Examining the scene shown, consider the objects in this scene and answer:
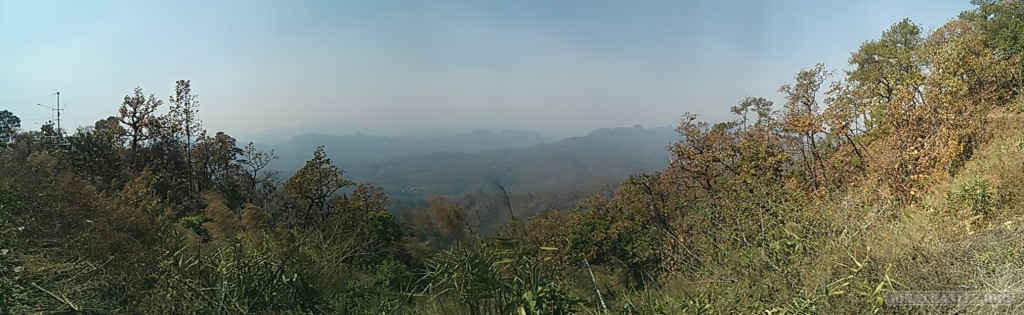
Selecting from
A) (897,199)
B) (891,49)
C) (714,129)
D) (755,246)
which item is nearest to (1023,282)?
(755,246)

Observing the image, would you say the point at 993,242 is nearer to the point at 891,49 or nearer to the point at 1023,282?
the point at 1023,282

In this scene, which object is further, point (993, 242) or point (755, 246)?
point (755, 246)

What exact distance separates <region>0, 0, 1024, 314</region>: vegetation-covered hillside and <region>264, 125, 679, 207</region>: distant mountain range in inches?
33.1

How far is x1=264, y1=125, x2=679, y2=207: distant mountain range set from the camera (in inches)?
648

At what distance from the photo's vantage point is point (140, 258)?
4.44m

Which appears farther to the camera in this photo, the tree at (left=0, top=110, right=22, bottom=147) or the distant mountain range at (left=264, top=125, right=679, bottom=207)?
the tree at (left=0, top=110, right=22, bottom=147)

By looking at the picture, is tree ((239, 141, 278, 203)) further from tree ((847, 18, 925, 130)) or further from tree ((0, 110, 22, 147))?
tree ((847, 18, 925, 130))

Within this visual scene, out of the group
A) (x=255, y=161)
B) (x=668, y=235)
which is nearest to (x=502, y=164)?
(x=255, y=161)

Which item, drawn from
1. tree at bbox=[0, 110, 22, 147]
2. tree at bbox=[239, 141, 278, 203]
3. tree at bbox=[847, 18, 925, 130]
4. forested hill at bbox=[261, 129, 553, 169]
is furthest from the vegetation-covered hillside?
forested hill at bbox=[261, 129, 553, 169]

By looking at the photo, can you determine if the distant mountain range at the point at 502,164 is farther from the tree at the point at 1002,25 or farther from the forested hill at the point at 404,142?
the tree at the point at 1002,25

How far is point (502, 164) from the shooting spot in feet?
119

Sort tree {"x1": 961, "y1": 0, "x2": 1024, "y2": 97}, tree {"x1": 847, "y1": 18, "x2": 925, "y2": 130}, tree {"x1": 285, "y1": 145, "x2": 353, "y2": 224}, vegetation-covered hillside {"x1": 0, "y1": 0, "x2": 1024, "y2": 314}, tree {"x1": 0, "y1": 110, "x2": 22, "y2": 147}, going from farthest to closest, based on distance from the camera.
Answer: tree {"x1": 0, "y1": 110, "x2": 22, "y2": 147}, tree {"x1": 961, "y1": 0, "x2": 1024, "y2": 97}, tree {"x1": 285, "y1": 145, "x2": 353, "y2": 224}, tree {"x1": 847, "y1": 18, "x2": 925, "y2": 130}, vegetation-covered hillside {"x1": 0, "y1": 0, "x2": 1024, "y2": 314}

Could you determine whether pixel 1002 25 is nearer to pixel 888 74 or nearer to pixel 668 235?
pixel 888 74

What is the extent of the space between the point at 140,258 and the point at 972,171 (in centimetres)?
954
